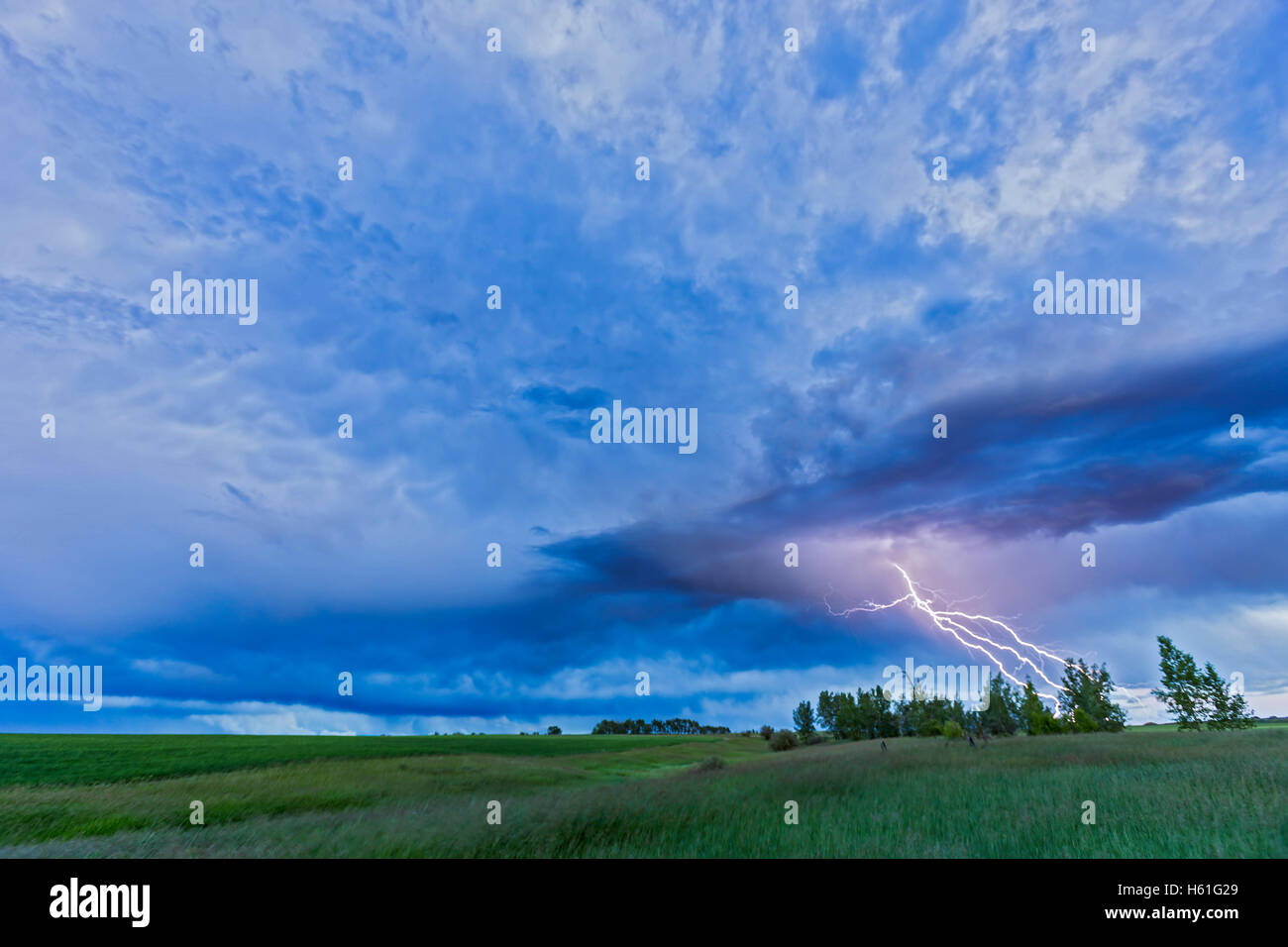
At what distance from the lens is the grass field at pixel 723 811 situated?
13.7 meters

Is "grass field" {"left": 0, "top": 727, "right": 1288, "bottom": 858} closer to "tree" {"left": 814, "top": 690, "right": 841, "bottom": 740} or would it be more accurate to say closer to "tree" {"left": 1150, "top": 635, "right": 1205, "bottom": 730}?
"tree" {"left": 1150, "top": 635, "right": 1205, "bottom": 730}

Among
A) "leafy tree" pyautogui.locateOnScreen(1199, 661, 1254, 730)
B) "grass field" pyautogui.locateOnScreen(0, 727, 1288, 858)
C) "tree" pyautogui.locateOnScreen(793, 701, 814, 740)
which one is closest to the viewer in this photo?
"grass field" pyautogui.locateOnScreen(0, 727, 1288, 858)

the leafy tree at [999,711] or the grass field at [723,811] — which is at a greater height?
the grass field at [723,811]

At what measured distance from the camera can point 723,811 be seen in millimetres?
16609

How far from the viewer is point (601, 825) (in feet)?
50.9

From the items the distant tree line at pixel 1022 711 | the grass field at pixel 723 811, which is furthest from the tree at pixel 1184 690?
the grass field at pixel 723 811

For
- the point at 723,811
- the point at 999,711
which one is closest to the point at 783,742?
the point at 999,711

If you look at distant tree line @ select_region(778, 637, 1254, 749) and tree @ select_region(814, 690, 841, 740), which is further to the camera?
tree @ select_region(814, 690, 841, 740)

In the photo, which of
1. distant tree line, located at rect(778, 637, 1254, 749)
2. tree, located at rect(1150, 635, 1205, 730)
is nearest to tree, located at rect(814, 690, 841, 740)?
distant tree line, located at rect(778, 637, 1254, 749)

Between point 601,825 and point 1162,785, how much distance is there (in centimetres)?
1607

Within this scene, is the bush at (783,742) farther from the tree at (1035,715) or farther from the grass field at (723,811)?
the grass field at (723,811)

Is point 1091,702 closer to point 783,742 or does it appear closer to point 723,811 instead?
point 783,742

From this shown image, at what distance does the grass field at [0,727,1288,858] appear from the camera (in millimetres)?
13711
